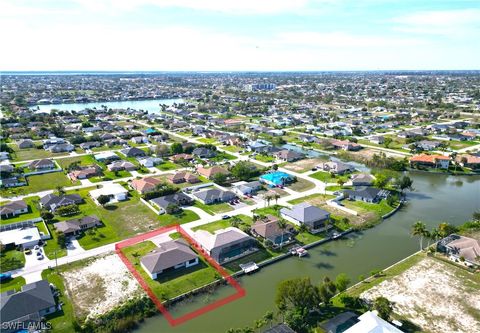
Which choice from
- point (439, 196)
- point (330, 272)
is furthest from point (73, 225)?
point (439, 196)

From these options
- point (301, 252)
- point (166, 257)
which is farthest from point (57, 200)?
point (301, 252)

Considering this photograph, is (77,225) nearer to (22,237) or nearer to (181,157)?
(22,237)

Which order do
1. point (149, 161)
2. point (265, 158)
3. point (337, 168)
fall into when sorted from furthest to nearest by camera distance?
point (265, 158)
point (149, 161)
point (337, 168)

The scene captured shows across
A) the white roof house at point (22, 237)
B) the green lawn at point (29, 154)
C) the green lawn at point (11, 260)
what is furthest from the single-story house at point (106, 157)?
the green lawn at point (11, 260)

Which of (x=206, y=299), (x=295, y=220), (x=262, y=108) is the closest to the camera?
(x=206, y=299)

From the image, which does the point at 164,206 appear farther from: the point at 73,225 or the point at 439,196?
the point at 439,196

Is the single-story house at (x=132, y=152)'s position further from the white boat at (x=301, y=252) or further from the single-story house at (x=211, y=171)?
the white boat at (x=301, y=252)

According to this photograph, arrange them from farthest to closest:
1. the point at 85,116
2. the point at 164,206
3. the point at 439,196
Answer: the point at 85,116, the point at 439,196, the point at 164,206
